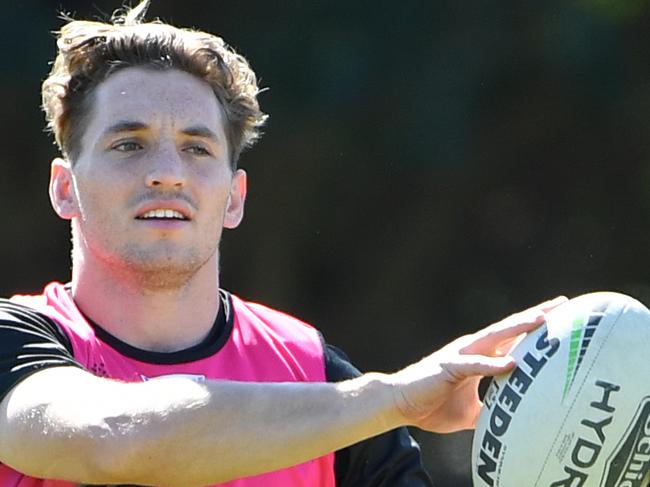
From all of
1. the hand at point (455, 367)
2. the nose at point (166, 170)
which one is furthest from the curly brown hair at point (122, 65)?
the hand at point (455, 367)

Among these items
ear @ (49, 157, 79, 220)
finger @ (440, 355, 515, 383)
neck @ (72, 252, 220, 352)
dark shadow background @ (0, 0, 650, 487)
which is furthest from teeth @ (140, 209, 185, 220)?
dark shadow background @ (0, 0, 650, 487)

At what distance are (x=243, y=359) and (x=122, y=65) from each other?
0.74 metres

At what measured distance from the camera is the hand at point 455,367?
3.10m

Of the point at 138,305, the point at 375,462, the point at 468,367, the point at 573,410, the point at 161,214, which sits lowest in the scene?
the point at 375,462

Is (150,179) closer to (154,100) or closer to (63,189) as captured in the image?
(154,100)

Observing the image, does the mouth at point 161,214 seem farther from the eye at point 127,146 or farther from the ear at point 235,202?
the ear at point 235,202

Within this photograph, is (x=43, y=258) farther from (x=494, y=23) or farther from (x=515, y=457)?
(x=515, y=457)

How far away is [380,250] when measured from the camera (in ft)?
22.1

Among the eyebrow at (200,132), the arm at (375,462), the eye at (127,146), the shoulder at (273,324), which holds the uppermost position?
the eyebrow at (200,132)

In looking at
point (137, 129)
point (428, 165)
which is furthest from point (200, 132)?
point (428, 165)

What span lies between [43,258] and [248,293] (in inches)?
31.1

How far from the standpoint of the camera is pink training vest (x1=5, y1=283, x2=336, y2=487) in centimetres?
379

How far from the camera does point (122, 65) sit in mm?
4047

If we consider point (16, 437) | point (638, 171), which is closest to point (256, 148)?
point (638, 171)
